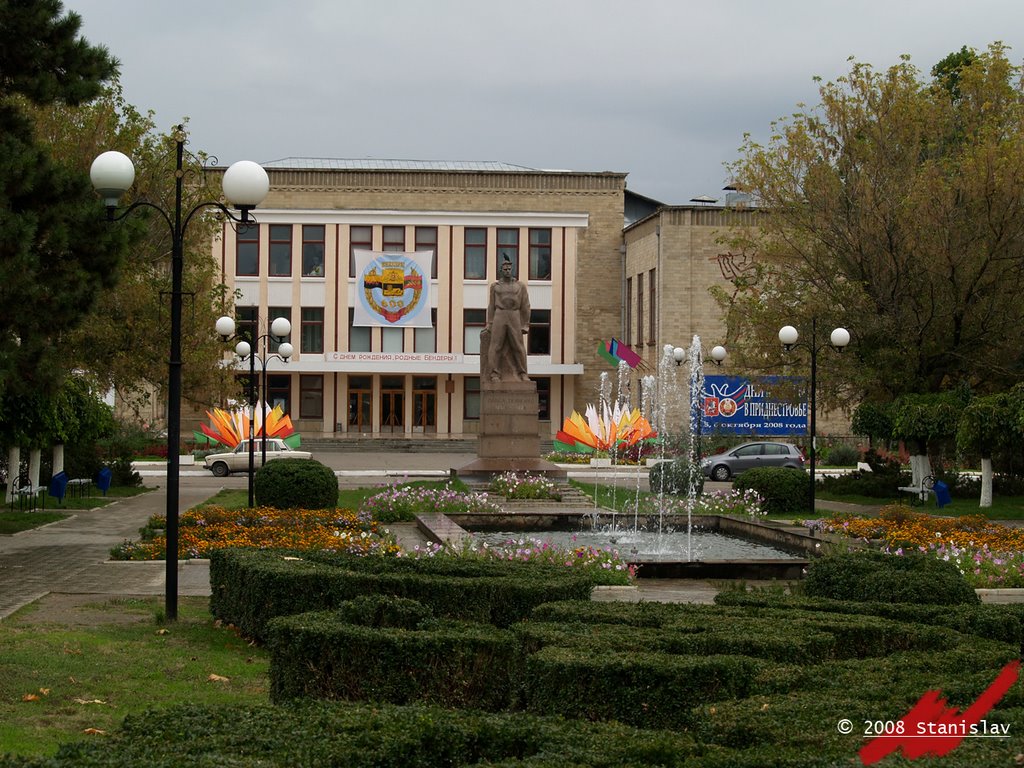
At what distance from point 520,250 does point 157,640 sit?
48239 millimetres

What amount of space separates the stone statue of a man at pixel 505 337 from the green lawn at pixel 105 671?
56.7 feet

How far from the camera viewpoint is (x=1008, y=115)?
30.5m

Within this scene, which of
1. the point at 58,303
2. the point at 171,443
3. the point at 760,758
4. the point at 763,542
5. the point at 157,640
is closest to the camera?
the point at 760,758

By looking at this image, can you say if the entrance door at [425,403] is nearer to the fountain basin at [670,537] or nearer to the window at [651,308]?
the window at [651,308]

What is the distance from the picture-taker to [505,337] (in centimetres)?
2916

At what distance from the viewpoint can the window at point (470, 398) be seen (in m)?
57.9

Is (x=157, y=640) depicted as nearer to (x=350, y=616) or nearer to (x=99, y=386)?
(x=350, y=616)

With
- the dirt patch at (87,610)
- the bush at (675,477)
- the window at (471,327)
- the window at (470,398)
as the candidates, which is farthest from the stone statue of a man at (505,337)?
the window at (470,398)

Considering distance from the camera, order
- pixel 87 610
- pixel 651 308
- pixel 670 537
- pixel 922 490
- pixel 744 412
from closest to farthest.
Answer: pixel 87 610 < pixel 670 537 < pixel 922 490 < pixel 744 412 < pixel 651 308

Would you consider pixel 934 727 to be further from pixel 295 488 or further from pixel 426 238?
pixel 426 238

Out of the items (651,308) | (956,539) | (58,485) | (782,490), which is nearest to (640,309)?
(651,308)

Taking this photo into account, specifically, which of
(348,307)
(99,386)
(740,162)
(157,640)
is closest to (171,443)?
(157,640)

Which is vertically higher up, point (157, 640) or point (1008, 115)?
point (1008, 115)

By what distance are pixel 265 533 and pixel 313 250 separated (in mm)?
41520
